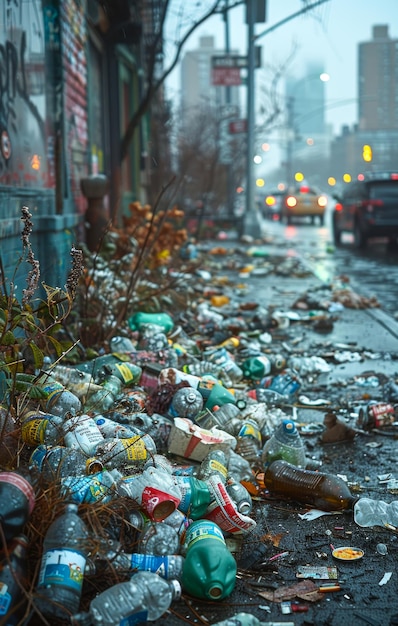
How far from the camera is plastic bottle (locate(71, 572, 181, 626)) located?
245 cm

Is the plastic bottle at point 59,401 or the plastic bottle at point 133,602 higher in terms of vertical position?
the plastic bottle at point 59,401

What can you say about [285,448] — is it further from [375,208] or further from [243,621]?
[375,208]

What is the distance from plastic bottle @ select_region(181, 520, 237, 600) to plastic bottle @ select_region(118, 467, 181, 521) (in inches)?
9.0

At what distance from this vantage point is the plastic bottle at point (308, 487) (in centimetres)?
363

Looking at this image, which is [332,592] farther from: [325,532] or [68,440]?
[68,440]

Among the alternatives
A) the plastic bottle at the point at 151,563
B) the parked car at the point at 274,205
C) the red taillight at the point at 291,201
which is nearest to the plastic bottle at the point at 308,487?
the plastic bottle at the point at 151,563

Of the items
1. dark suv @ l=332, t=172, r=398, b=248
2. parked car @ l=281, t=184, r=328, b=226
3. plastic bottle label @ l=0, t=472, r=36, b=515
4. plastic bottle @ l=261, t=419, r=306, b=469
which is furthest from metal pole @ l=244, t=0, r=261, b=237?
plastic bottle label @ l=0, t=472, r=36, b=515

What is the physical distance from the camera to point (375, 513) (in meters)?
3.50

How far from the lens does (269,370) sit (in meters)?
6.04

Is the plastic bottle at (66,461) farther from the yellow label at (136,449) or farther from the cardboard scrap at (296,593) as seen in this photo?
the cardboard scrap at (296,593)

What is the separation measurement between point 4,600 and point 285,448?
1981 mm

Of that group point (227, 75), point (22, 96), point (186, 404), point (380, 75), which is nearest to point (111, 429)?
point (186, 404)

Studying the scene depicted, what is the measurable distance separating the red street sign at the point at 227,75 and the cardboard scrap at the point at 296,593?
1939 cm

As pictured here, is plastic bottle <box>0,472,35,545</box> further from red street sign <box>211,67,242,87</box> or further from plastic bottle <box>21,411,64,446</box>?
red street sign <box>211,67,242,87</box>
